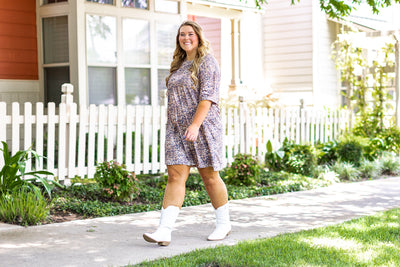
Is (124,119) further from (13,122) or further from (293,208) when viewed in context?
(293,208)

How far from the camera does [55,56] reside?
10188 millimetres

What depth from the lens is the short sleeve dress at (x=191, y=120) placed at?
16.1ft

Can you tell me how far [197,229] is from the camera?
5484 millimetres

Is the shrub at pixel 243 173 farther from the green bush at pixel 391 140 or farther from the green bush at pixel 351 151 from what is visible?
the green bush at pixel 391 140

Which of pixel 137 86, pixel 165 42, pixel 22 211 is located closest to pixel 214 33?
pixel 165 42

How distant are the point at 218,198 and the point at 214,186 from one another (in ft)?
0.38

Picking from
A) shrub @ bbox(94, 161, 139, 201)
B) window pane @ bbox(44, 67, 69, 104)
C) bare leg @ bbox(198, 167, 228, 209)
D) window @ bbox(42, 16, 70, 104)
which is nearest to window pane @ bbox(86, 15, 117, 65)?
window @ bbox(42, 16, 70, 104)

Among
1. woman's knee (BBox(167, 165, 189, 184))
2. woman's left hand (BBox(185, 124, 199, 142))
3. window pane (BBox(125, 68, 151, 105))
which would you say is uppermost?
window pane (BBox(125, 68, 151, 105))

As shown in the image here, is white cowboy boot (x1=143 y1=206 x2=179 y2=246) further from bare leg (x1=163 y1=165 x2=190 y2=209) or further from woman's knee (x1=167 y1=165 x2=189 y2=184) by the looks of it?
woman's knee (x1=167 y1=165 x2=189 y2=184)

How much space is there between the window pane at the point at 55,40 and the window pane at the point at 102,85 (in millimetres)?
538

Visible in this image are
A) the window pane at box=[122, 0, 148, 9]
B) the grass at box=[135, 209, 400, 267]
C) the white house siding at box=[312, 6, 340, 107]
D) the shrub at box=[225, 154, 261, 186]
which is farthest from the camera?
the white house siding at box=[312, 6, 340, 107]

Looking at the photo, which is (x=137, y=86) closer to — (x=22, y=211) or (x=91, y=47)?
(x=91, y=47)

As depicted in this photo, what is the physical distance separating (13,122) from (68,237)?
276cm

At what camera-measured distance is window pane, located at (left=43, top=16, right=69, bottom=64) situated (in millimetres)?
10055
